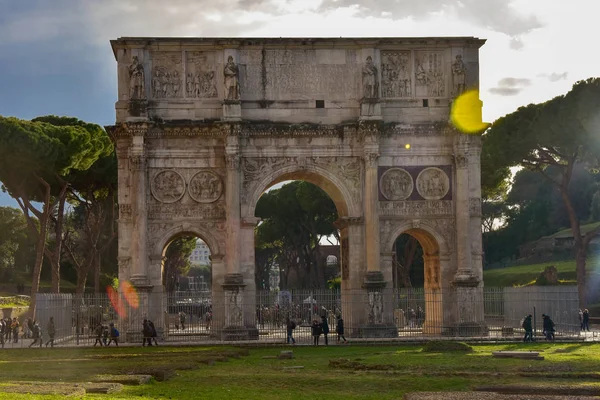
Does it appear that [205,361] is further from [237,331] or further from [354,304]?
[354,304]

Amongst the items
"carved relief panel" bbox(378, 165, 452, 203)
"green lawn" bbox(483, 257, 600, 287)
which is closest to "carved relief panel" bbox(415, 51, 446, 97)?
"carved relief panel" bbox(378, 165, 452, 203)

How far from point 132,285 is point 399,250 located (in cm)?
3311

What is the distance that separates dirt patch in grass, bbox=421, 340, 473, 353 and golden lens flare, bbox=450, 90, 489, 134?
920 cm

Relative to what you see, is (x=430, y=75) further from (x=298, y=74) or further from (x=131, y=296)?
(x=131, y=296)

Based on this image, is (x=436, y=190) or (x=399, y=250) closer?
(x=436, y=190)

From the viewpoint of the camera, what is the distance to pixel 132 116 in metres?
29.8

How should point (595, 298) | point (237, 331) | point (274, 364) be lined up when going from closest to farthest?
point (274, 364)
point (237, 331)
point (595, 298)

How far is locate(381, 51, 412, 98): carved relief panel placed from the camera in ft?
102

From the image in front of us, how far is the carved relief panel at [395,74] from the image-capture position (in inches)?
1230

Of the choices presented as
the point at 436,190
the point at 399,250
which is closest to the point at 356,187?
the point at 436,190

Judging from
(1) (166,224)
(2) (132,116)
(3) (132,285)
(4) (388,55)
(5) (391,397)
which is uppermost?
(4) (388,55)

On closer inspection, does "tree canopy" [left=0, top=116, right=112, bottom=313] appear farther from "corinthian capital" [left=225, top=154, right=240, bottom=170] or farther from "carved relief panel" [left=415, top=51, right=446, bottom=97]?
"carved relief panel" [left=415, top=51, right=446, bottom=97]

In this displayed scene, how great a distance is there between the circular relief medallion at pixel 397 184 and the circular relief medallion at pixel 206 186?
5.78 metres

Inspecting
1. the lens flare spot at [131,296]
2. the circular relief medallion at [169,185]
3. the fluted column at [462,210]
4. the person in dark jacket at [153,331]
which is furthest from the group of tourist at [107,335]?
the fluted column at [462,210]
